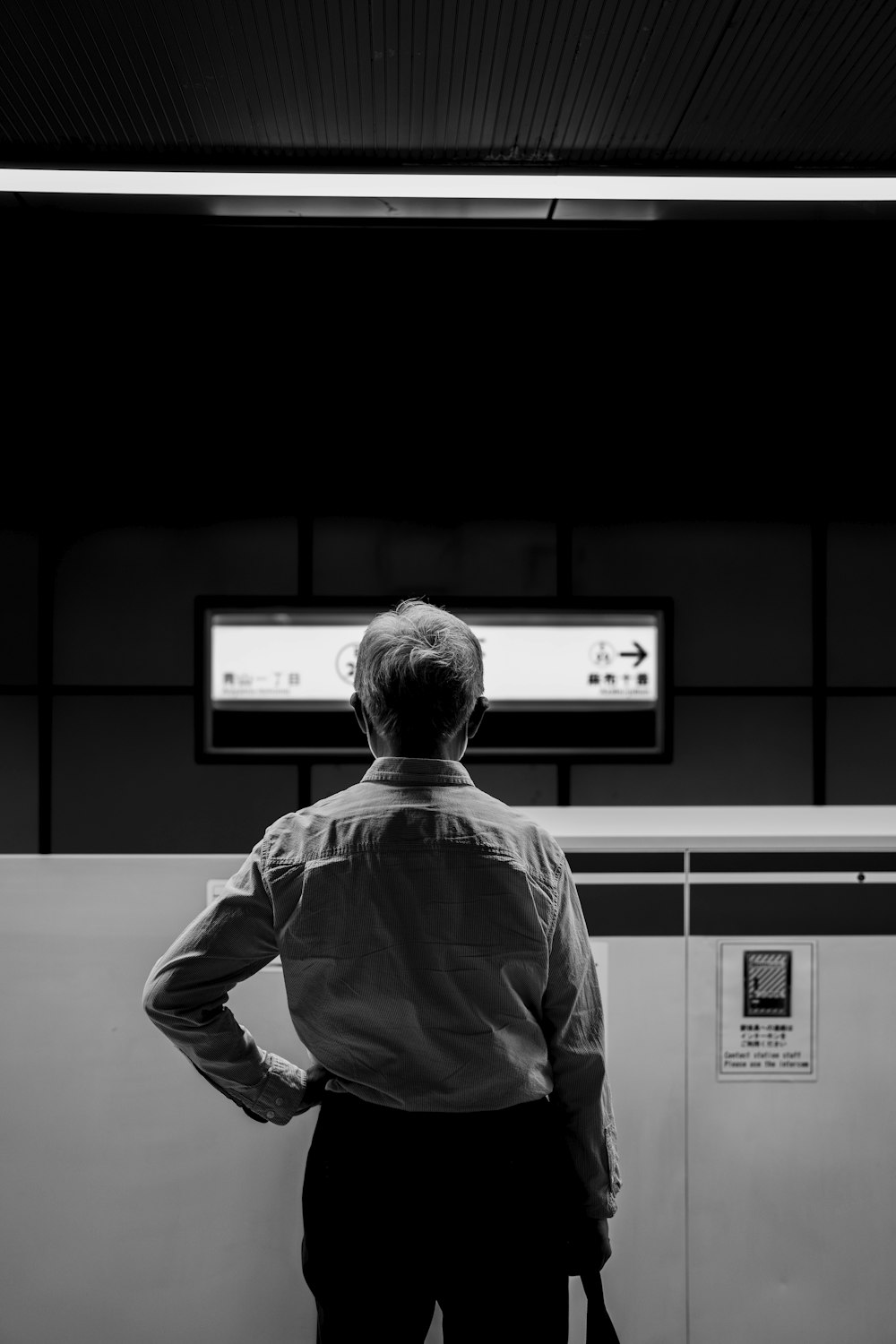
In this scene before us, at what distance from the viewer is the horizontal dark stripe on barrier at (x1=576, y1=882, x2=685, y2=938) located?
2.37 m

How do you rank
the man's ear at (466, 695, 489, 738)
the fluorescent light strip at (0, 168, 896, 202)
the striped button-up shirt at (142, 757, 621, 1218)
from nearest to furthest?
the striped button-up shirt at (142, 757, 621, 1218), the man's ear at (466, 695, 489, 738), the fluorescent light strip at (0, 168, 896, 202)

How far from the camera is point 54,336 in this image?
3.08 meters

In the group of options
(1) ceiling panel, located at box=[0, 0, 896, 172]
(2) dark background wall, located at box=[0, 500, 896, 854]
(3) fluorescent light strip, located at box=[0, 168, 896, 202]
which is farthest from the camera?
(2) dark background wall, located at box=[0, 500, 896, 854]

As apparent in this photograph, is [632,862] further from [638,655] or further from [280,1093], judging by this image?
[280,1093]

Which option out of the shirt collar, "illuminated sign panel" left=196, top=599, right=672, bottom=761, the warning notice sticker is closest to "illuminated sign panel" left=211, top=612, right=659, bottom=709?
"illuminated sign panel" left=196, top=599, right=672, bottom=761

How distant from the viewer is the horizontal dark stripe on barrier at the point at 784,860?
94.0 inches

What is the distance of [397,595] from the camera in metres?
3.04

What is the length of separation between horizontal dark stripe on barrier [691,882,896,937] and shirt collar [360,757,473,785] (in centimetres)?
126

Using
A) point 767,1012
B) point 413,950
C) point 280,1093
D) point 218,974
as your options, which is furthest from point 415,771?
point 767,1012

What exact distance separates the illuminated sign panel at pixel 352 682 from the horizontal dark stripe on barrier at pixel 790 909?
26.9 inches

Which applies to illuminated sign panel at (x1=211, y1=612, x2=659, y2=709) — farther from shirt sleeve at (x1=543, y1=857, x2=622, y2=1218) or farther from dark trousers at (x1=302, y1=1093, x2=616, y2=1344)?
dark trousers at (x1=302, y1=1093, x2=616, y2=1344)

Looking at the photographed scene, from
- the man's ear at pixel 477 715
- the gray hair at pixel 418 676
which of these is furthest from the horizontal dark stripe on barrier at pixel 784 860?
the gray hair at pixel 418 676

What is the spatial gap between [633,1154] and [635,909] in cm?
65

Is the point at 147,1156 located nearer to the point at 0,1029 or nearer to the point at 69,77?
the point at 0,1029
